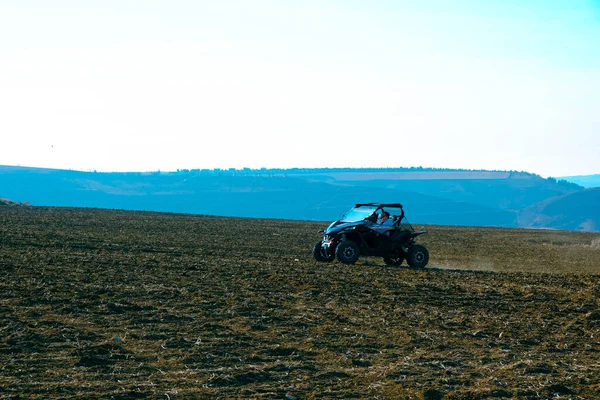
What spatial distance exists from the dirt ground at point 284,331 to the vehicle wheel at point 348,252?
36.7 inches

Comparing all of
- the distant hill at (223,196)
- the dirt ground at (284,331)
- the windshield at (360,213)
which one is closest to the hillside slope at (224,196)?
the distant hill at (223,196)

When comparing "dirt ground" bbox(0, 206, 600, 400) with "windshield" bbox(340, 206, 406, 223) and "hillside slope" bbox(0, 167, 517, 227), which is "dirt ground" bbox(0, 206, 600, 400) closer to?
"windshield" bbox(340, 206, 406, 223)

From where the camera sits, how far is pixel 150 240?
98.0 ft

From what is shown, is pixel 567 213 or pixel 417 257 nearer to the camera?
pixel 417 257

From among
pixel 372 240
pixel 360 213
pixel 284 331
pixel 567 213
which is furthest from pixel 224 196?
pixel 284 331

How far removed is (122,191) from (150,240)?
517ft

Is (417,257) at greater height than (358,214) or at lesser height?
lesser

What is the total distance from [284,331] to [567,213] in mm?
182839

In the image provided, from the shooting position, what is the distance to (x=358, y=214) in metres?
23.6

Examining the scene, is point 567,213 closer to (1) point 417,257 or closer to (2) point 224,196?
(2) point 224,196

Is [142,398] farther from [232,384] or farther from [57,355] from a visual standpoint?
[57,355]

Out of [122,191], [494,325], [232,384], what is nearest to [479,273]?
[494,325]

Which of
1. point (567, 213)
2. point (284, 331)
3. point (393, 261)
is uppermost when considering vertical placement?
point (284, 331)

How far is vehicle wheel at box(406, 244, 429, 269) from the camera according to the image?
2308 cm
